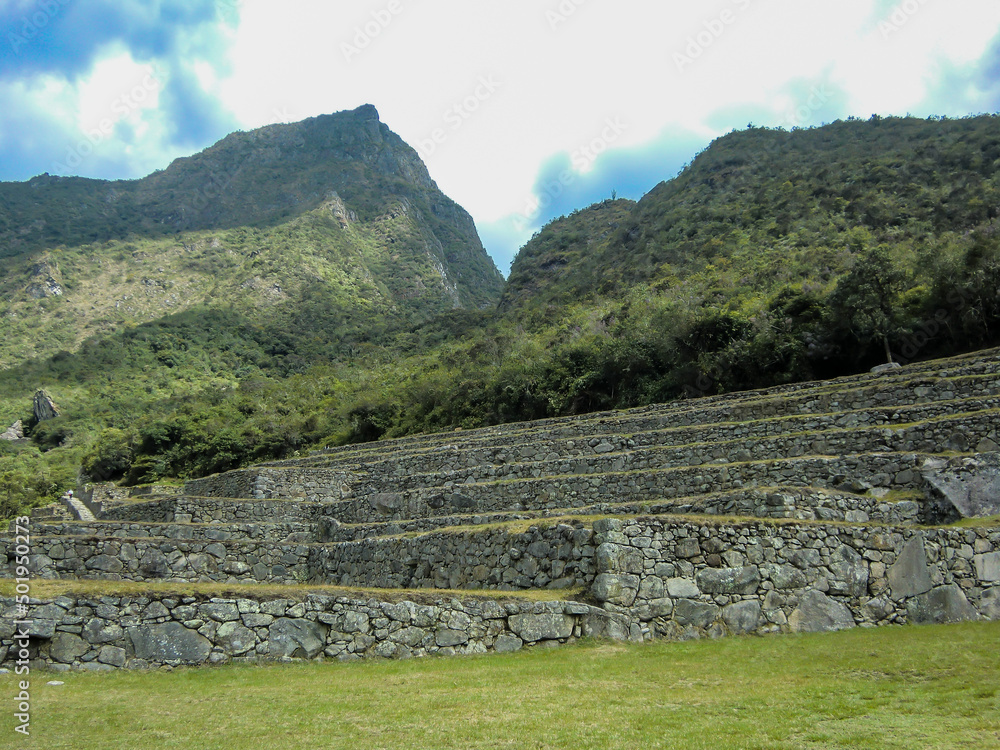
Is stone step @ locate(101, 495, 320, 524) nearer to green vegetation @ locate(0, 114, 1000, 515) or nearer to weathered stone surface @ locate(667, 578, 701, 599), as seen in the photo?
weathered stone surface @ locate(667, 578, 701, 599)

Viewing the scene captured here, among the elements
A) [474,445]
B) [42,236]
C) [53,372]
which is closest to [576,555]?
[474,445]

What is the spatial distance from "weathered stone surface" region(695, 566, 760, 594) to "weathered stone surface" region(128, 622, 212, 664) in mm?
7598

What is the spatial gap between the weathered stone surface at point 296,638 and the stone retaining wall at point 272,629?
0.01 meters

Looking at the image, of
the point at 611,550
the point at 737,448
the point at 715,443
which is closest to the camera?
the point at 611,550

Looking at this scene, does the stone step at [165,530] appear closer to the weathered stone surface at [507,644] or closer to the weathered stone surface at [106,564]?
the weathered stone surface at [106,564]

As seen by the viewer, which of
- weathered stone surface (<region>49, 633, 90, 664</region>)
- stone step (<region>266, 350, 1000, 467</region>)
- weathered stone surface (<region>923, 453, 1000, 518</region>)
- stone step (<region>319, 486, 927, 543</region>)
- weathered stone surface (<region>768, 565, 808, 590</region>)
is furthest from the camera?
stone step (<region>266, 350, 1000, 467</region>)

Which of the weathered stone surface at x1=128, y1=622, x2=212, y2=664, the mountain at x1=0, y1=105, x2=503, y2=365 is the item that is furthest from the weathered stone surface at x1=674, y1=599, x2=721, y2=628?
the mountain at x1=0, y1=105, x2=503, y2=365

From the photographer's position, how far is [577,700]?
809 cm

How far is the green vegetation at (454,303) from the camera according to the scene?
32.9 m

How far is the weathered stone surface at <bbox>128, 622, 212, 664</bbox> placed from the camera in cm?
955

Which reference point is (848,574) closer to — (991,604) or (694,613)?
(991,604)

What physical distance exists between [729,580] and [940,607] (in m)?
3.32

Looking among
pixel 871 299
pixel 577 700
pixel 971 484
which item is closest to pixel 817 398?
pixel 971 484

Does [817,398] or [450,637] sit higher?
[817,398]
